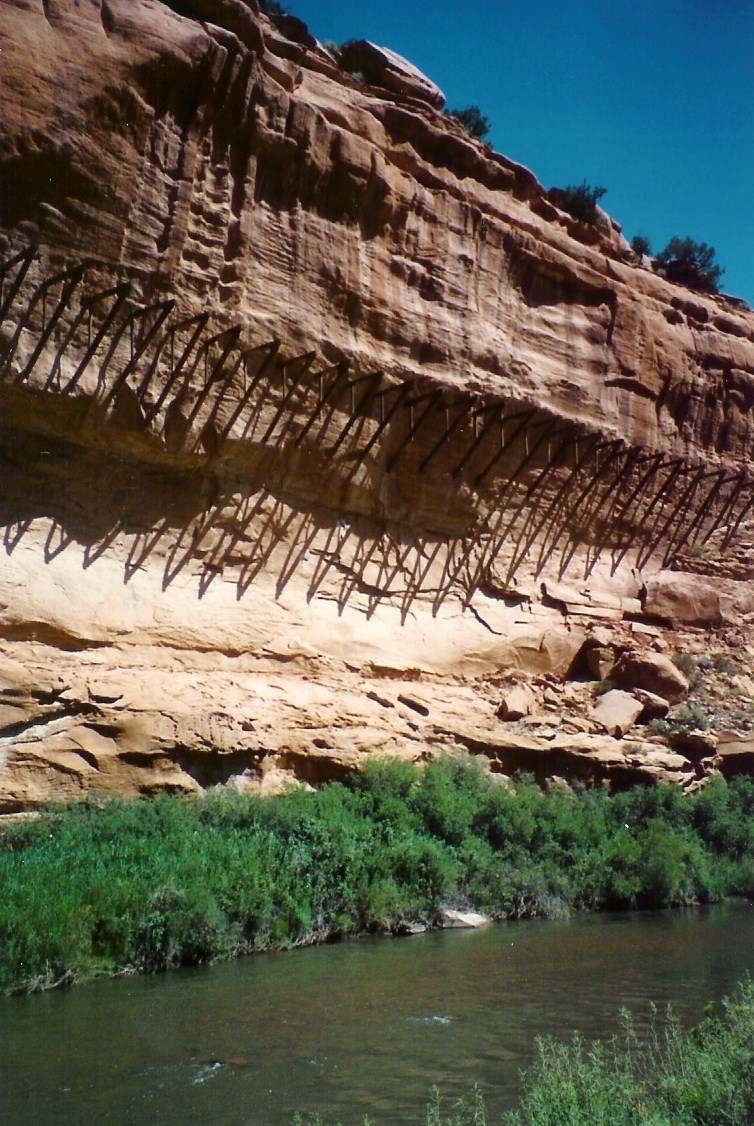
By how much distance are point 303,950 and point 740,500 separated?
14.6 m

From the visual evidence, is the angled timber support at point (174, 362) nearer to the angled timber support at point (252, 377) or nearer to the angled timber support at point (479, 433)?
the angled timber support at point (252, 377)

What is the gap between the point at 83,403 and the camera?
42.8 ft

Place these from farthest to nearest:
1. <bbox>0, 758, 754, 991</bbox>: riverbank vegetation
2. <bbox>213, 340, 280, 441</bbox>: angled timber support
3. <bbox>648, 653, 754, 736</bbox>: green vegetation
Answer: <bbox>648, 653, 754, 736</bbox>: green vegetation
<bbox>213, 340, 280, 441</bbox>: angled timber support
<bbox>0, 758, 754, 991</bbox>: riverbank vegetation

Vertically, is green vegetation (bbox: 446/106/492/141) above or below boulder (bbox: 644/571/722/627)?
above

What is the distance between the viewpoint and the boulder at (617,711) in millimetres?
16641

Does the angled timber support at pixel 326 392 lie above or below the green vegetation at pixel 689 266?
below

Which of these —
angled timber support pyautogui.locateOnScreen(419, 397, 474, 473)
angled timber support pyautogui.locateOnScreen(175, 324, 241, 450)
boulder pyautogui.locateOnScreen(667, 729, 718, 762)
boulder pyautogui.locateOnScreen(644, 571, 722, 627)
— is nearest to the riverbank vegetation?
boulder pyautogui.locateOnScreen(667, 729, 718, 762)

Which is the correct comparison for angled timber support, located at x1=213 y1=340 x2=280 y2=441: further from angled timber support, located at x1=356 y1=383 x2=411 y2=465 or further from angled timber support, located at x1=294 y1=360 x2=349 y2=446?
angled timber support, located at x1=356 y1=383 x2=411 y2=465

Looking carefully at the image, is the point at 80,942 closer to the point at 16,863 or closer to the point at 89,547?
the point at 16,863

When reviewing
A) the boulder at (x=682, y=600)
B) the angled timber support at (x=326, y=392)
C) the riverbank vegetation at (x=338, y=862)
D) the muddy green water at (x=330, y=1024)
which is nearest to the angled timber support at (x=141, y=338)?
the angled timber support at (x=326, y=392)

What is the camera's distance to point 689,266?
2497 centimetres

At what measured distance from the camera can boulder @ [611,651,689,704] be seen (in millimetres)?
17625

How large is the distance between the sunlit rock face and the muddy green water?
3546 millimetres

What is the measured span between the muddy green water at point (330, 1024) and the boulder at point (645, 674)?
23.5ft
